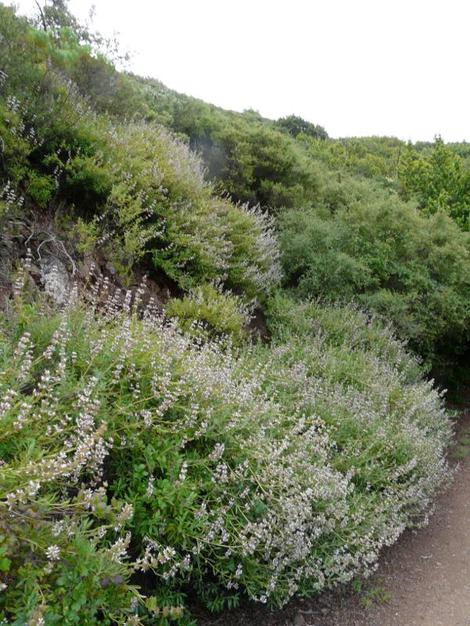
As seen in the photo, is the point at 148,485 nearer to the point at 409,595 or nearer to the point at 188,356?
the point at 188,356

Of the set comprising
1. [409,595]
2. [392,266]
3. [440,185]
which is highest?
[440,185]

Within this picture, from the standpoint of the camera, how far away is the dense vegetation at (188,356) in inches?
105

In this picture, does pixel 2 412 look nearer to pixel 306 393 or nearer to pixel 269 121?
pixel 306 393

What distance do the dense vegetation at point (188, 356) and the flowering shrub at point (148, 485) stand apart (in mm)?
19

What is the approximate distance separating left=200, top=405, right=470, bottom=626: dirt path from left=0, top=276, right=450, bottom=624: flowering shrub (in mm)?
319

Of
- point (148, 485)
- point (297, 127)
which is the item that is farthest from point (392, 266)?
point (297, 127)

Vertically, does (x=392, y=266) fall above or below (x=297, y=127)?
below

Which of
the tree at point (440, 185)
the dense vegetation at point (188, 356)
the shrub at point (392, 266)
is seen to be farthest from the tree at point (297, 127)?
the shrub at point (392, 266)

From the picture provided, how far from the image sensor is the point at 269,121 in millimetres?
26922

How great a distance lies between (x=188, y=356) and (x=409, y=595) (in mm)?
2839

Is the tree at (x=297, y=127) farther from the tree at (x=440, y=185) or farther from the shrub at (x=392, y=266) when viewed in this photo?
the shrub at (x=392, y=266)

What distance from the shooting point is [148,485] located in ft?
10.5

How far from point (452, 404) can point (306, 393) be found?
6655 millimetres

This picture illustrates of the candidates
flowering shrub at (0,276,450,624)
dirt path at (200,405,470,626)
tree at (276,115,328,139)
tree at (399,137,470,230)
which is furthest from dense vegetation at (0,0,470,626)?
tree at (276,115,328,139)
